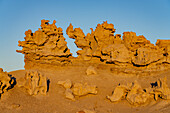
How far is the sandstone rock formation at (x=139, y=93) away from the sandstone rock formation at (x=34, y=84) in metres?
5.00

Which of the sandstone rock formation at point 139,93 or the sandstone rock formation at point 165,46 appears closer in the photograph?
the sandstone rock formation at point 139,93

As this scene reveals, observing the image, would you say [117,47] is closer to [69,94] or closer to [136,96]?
[136,96]

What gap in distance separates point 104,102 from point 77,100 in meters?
2.03

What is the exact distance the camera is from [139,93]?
15.4 meters

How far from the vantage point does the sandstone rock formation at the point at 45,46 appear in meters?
21.7

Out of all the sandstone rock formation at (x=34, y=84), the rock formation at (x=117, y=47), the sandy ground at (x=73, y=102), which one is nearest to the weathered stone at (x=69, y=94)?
the sandy ground at (x=73, y=102)

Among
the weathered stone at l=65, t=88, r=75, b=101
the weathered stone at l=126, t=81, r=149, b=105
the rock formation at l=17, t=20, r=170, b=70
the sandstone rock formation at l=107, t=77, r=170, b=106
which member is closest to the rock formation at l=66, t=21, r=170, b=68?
the rock formation at l=17, t=20, r=170, b=70

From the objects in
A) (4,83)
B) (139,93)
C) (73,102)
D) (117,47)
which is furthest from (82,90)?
(117,47)

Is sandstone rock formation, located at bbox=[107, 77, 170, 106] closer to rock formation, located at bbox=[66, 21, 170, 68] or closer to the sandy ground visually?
the sandy ground

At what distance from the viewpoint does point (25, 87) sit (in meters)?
15.6

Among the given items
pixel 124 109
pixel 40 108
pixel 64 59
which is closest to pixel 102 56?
pixel 64 59

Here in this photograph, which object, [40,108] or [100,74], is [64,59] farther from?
[40,108]

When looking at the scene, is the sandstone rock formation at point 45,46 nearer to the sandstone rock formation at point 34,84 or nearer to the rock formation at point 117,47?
the rock formation at point 117,47

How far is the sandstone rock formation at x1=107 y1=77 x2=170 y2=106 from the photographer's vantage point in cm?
1476
